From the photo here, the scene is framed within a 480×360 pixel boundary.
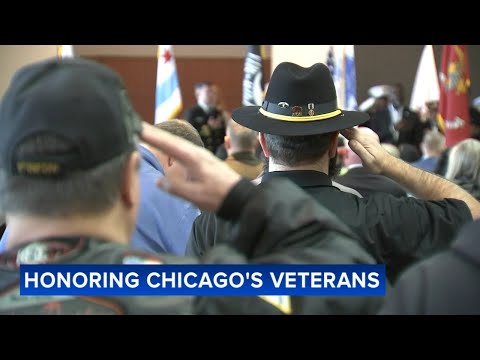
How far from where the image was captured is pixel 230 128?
3.84m

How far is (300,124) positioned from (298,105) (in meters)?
0.09

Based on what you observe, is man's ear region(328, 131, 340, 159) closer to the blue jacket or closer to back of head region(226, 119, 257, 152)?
the blue jacket

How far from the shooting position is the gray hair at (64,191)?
0.84m

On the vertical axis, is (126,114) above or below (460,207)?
above

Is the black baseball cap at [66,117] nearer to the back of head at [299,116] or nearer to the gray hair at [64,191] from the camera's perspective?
the gray hair at [64,191]

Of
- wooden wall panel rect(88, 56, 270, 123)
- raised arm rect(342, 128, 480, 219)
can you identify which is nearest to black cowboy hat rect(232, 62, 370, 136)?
raised arm rect(342, 128, 480, 219)

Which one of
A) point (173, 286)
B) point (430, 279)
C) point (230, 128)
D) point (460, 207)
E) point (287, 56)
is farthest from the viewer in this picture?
point (287, 56)

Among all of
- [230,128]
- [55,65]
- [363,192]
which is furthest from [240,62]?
[55,65]

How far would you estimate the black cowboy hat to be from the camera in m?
1.76

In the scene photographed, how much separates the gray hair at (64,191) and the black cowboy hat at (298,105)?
91 centimetres

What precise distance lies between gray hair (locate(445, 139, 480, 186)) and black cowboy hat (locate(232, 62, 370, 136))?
1.97 meters

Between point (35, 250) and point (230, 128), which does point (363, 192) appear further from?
point (35, 250)

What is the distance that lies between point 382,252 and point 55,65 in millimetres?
1037

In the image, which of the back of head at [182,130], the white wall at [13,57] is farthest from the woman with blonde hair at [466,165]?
the white wall at [13,57]
